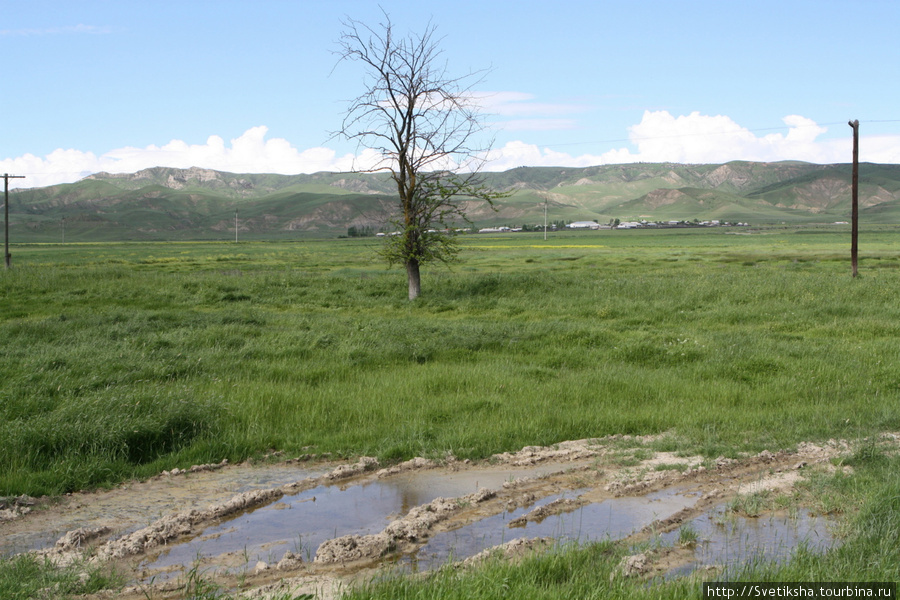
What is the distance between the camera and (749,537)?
7.01 metres

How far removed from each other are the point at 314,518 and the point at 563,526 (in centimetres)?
272

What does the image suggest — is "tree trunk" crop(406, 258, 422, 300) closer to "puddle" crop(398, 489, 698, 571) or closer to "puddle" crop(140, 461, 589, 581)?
"puddle" crop(140, 461, 589, 581)

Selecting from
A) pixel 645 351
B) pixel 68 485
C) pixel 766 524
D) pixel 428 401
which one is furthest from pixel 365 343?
pixel 766 524

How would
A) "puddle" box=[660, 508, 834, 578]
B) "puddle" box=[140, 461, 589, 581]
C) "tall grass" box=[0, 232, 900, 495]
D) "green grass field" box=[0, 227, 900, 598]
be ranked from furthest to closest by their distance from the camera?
"tall grass" box=[0, 232, 900, 495] < "green grass field" box=[0, 227, 900, 598] < "puddle" box=[140, 461, 589, 581] < "puddle" box=[660, 508, 834, 578]

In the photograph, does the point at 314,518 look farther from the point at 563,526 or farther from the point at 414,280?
the point at 414,280

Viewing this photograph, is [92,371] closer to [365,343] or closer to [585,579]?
[365,343]

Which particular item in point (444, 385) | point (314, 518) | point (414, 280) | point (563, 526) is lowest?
point (314, 518)

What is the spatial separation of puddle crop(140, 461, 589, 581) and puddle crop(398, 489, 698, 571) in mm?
938

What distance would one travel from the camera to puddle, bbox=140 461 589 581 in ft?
22.0

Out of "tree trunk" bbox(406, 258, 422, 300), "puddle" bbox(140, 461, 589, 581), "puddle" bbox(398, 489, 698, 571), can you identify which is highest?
"tree trunk" bbox(406, 258, 422, 300)

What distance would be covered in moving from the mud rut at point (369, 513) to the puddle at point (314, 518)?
2 centimetres

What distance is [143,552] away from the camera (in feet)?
22.4

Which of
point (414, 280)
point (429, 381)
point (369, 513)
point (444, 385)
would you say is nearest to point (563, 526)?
point (369, 513)

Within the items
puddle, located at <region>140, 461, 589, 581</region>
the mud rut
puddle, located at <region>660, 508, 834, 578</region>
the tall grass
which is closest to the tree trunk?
the tall grass
